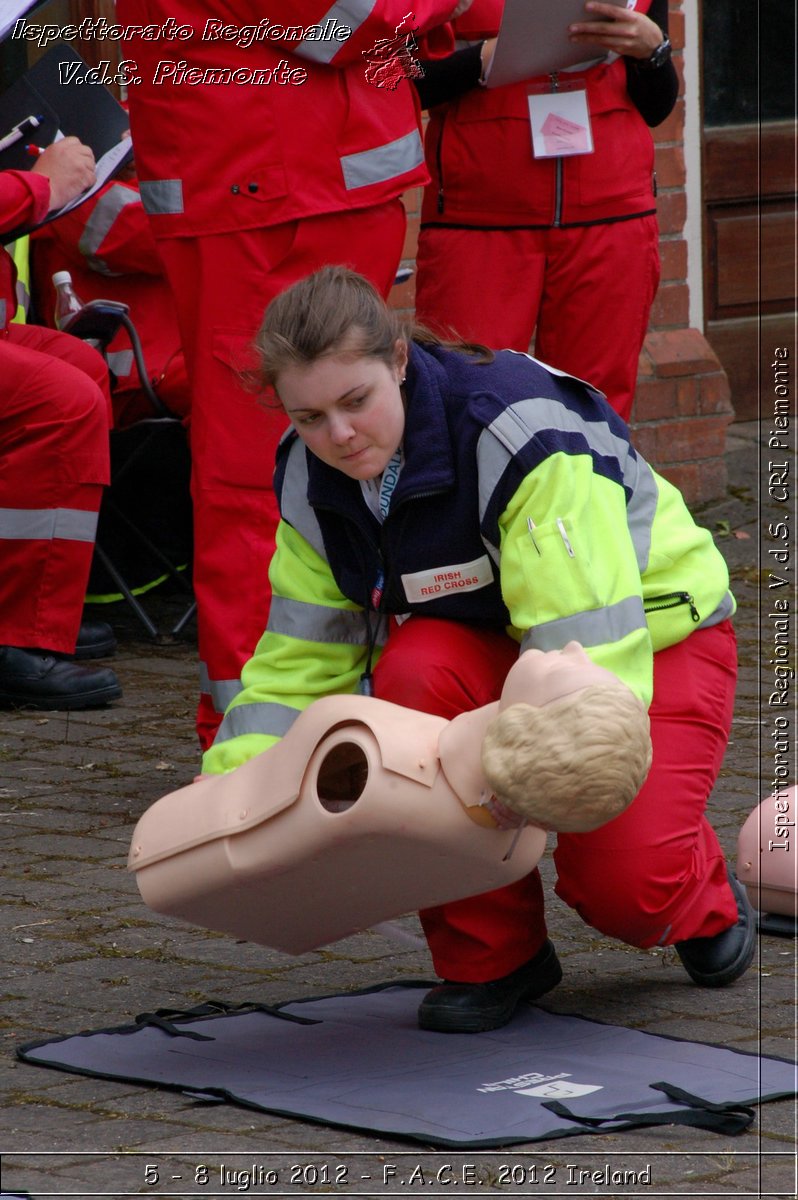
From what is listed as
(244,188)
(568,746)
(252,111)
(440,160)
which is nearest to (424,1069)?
(568,746)

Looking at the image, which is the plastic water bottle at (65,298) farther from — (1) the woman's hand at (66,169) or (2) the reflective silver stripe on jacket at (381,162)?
(2) the reflective silver stripe on jacket at (381,162)

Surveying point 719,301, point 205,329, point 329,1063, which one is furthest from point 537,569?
point 719,301

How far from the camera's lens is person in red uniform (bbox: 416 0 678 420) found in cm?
421

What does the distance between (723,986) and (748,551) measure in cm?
356

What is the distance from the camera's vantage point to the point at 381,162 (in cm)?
357

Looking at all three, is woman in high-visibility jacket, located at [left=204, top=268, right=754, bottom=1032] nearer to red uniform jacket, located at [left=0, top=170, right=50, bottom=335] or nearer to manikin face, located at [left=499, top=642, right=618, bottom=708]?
manikin face, located at [left=499, top=642, right=618, bottom=708]

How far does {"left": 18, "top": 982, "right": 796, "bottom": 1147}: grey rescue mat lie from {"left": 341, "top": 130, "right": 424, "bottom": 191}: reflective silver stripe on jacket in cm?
154

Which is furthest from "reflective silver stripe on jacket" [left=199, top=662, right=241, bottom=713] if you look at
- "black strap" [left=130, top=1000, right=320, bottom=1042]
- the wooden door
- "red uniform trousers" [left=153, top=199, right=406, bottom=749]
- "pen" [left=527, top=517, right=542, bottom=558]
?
the wooden door

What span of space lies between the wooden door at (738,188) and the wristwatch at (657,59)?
11.3ft

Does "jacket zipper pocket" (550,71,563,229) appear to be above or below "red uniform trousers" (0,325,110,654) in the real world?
Answer: above

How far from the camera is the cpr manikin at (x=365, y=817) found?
7.38ft

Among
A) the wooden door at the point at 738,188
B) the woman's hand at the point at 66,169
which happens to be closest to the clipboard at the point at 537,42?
the woman's hand at the point at 66,169

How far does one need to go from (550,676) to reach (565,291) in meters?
2.18

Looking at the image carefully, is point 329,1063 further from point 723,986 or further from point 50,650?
point 50,650
